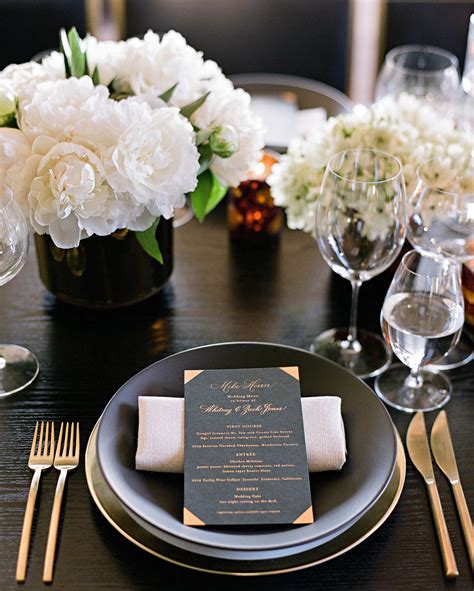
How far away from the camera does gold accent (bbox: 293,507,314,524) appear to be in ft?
2.66

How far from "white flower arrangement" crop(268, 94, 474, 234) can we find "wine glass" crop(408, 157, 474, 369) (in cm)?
1

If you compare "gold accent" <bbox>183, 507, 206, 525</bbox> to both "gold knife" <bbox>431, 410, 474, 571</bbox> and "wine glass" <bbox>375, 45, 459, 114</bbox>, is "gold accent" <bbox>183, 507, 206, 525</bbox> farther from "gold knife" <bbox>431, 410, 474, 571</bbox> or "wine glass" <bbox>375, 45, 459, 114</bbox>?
"wine glass" <bbox>375, 45, 459, 114</bbox>

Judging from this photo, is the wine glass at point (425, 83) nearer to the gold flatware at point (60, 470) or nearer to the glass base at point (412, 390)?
the glass base at point (412, 390)

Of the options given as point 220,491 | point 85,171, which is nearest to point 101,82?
point 85,171

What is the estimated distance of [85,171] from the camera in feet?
3.06

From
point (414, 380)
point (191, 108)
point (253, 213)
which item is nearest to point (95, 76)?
point (191, 108)

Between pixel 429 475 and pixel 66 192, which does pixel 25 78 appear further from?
pixel 429 475

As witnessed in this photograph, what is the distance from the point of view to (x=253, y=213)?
1.34m

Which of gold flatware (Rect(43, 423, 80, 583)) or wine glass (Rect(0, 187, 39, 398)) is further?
wine glass (Rect(0, 187, 39, 398))

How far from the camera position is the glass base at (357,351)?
1109mm

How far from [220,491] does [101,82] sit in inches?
23.3

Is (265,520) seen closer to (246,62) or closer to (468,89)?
(468,89)

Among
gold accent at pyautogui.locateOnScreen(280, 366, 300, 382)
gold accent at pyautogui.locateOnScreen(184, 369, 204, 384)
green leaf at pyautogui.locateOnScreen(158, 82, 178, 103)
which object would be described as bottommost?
gold accent at pyautogui.locateOnScreen(280, 366, 300, 382)

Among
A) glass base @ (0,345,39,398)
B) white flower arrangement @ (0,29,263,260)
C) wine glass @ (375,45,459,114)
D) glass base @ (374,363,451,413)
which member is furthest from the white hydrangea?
wine glass @ (375,45,459,114)
